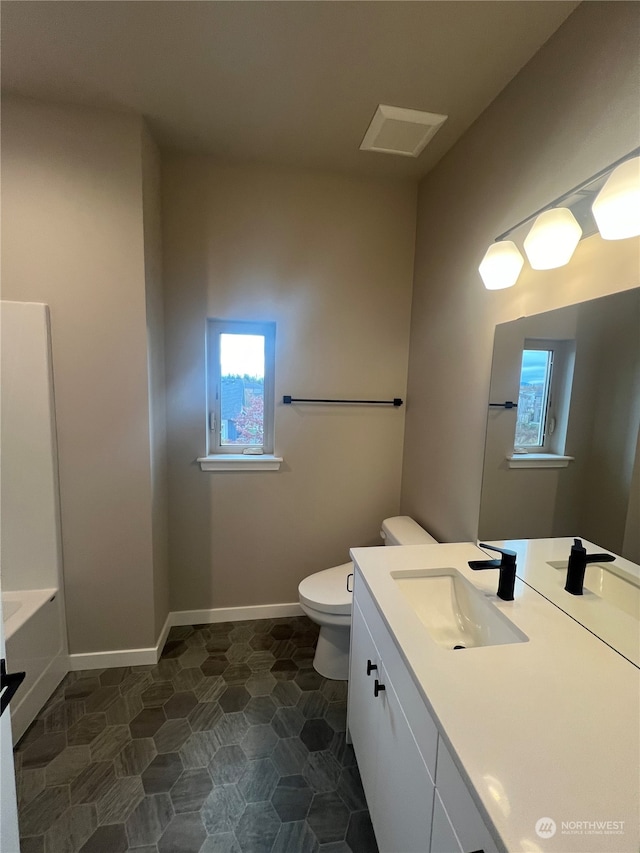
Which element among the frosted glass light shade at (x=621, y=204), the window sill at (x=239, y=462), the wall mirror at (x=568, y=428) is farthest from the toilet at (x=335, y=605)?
A: the frosted glass light shade at (x=621, y=204)

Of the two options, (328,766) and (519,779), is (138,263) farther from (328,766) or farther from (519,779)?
(328,766)

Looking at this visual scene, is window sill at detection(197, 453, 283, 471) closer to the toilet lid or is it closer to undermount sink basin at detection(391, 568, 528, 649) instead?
the toilet lid

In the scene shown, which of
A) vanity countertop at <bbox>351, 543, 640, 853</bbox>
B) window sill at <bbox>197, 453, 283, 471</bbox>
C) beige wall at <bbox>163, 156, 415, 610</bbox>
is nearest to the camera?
vanity countertop at <bbox>351, 543, 640, 853</bbox>

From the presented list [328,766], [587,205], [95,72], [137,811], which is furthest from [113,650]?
[587,205]

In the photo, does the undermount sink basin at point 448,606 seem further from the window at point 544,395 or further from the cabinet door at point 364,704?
the window at point 544,395

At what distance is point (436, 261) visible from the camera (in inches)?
77.2

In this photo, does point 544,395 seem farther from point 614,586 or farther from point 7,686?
point 7,686

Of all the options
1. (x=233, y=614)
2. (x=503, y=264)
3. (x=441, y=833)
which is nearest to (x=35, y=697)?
(x=233, y=614)

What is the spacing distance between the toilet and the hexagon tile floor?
9 centimetres

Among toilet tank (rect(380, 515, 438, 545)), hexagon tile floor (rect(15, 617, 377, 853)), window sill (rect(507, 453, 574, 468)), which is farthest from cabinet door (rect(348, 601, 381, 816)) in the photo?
window sill (rect(507, 453, 574, 468))

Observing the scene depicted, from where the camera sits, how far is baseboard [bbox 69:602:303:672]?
194cm

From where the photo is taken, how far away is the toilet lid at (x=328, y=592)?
176 centimetres

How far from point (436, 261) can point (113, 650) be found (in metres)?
2.62

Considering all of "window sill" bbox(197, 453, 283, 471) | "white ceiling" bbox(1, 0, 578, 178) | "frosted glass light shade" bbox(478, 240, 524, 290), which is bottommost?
"window sill" bbox(197, 453, 283, 471)
